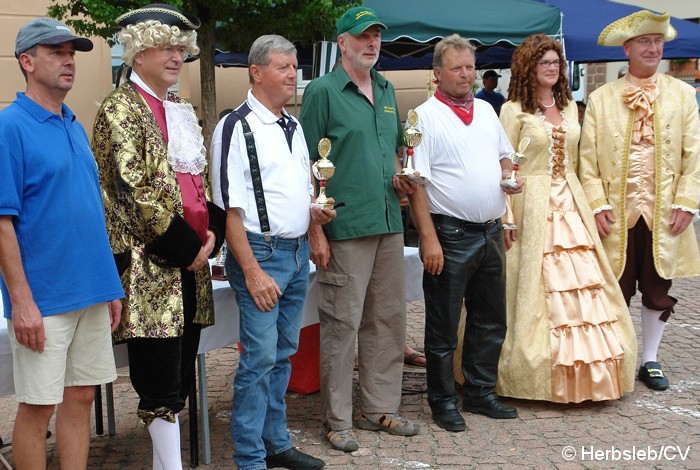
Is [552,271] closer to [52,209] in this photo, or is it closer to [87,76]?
[52,209]

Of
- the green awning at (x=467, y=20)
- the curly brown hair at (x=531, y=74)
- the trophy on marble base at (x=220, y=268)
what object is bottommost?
the trophy on marble base at (x=220, y=268)

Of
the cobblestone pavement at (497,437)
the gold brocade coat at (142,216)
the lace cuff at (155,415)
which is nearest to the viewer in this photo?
the gold brocade coat at (142,216)

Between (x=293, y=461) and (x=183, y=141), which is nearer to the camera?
(x=183, y=141)

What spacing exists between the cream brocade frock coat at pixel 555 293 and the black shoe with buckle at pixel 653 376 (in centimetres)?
31

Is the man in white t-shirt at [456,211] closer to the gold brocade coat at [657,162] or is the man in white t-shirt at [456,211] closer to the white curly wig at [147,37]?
the gold brocade coat at [657,162]

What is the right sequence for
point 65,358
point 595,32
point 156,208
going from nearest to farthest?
point 65,358
point 156,208
point 595,32

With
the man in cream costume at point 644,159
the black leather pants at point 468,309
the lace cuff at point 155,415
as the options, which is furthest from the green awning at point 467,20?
the lace cuff at point 155,415

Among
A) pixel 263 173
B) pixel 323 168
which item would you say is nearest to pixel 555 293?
pixel 323 168

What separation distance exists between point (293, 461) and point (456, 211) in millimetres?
1449

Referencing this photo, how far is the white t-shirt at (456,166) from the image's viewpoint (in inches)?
174

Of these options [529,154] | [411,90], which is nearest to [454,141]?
[529,154]

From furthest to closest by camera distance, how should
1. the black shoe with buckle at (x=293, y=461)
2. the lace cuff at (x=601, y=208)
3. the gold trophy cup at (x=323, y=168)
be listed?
the lace cuff at (x=601, y=208) → the black shoe with buckle at (x=293, y=461) → the gold trophy cup at (x=323, y=168)

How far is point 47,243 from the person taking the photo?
9.93 ft

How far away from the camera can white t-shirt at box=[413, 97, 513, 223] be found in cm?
441
